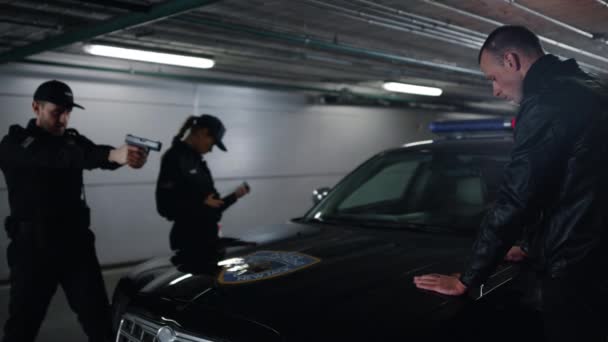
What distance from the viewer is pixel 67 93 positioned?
3.03 metres

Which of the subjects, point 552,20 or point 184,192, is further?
point 184,192

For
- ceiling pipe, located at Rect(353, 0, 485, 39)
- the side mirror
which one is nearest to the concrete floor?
the side mirror

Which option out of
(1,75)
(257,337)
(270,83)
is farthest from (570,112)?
(270,83)

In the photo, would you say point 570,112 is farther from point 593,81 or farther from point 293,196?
point 293,196

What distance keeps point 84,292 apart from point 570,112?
96.8 inches

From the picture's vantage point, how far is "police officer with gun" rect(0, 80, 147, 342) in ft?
9.30

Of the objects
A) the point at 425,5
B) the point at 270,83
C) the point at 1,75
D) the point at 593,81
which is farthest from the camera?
the point at 270,83

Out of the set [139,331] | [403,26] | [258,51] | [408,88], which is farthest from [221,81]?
[139,331]

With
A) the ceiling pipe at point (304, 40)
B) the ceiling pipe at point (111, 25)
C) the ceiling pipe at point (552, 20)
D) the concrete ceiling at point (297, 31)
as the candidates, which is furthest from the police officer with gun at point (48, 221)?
the ceiling pipe at point (552, 20)

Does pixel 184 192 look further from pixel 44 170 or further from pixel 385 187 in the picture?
pixel 385 187

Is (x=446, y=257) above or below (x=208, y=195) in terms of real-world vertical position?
above

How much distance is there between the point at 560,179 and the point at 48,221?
2.40m

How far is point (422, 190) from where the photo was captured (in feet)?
10.8

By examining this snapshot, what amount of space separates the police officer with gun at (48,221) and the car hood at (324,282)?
2.60ft
